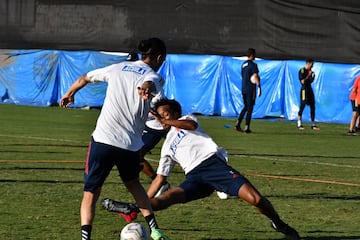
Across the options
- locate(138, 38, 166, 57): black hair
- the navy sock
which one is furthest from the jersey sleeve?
the navy sock

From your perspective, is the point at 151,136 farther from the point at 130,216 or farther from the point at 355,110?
the point at 355,110

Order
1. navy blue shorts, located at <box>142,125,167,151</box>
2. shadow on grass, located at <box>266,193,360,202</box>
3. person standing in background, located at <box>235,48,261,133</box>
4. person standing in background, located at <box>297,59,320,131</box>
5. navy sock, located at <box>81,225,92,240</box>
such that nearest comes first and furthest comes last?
navy sock, located at <box>81,225,92,240</box> → shadow on grass, located at <box>266,193,360,202</box> → navy blue shorts, located at <box>142,125,167,151</box> → person standing in background, located at <box>235,48,261,133</box> → person standing in background, located at <box>297,59,320,131</box>

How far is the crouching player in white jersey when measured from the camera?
971cm

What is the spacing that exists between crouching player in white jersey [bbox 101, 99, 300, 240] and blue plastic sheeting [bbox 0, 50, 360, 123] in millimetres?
20724

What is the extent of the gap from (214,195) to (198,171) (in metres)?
3.58

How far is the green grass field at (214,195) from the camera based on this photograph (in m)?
10.6

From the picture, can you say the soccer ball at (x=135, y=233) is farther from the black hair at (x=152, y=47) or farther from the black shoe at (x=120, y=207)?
the black hair at (x=152, y=47)

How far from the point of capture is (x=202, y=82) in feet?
109

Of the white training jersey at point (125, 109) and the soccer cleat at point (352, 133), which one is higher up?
the white training jersey at point (125, 109)

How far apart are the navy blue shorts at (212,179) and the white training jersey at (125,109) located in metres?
1.12

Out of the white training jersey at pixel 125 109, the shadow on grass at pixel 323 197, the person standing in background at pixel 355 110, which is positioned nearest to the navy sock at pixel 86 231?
the white training jersey at pixel 125 109

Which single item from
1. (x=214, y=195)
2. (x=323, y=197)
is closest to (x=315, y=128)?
(x=323, y=197)

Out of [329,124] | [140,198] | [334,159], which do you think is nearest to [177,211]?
[140,198]

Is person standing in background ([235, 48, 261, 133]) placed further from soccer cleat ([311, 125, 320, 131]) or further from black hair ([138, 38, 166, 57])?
black hair ([138, 38, 166, 57])
